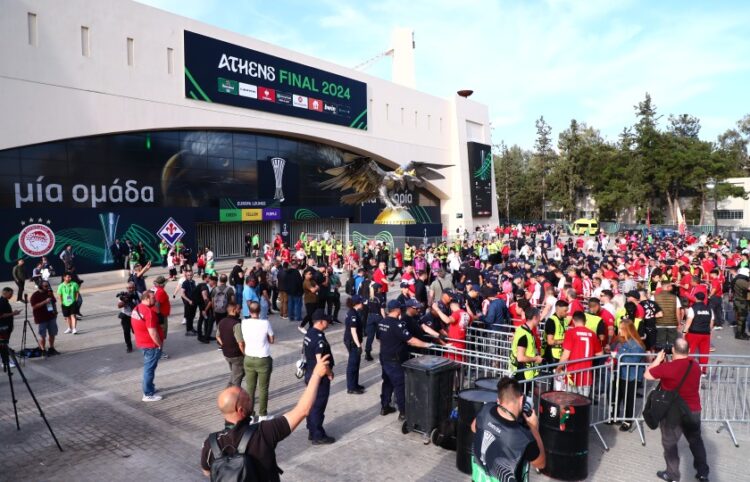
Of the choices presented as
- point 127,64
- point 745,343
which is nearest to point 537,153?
point 127,64

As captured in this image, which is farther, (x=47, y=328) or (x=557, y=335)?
(x=47, y=328)

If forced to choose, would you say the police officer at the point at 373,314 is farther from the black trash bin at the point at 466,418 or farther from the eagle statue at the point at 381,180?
the eagle statue at the point at 381,180

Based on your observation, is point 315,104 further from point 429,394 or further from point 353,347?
point 429,394

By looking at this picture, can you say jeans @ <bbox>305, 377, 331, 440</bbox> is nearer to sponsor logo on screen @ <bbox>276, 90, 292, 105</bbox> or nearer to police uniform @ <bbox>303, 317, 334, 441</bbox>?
police uniform @ <bbox>303, 317, 334, 441</bbox>

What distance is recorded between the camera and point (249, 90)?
31406 mm

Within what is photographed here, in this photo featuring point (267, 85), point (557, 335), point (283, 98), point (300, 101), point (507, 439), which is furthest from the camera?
point (300, 101)

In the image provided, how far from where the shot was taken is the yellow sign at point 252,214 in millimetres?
32062

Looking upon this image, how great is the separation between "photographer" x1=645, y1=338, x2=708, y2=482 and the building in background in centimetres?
1068

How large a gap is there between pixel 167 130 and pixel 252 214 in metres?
7.33

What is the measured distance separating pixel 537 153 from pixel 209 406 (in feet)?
233

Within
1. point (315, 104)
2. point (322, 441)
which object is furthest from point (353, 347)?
point (315, 104)

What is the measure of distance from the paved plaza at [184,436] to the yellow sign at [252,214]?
2216 cm

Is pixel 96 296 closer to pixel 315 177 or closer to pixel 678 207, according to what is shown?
pixel 315 177

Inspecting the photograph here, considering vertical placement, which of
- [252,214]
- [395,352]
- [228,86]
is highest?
A: [228,86]
